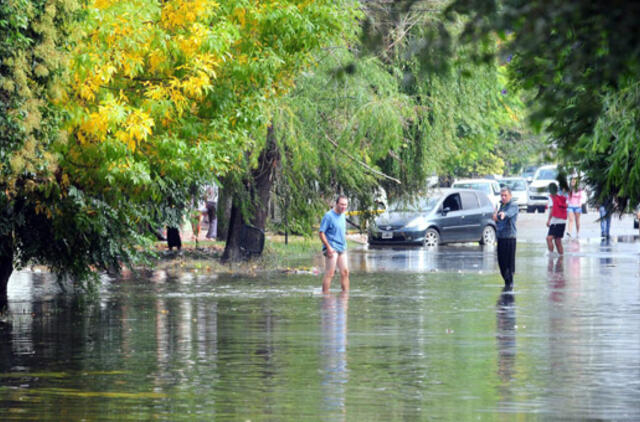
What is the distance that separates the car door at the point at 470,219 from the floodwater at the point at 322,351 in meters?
15.4

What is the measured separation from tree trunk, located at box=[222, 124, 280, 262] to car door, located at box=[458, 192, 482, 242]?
11.7 m

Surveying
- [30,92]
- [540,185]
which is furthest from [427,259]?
[540,185]

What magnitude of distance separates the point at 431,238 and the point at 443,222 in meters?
0.59

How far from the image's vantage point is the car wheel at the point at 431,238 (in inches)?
1591

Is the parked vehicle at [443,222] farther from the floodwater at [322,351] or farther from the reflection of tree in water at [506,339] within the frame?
the reflection of tree in water at [506,339]

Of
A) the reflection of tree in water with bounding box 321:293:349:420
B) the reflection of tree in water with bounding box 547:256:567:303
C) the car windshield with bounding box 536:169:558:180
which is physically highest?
the car windshield with bounding box 536:169:558:180

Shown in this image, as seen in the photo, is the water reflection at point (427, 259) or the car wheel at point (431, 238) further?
the car wheel at point (431, 238)

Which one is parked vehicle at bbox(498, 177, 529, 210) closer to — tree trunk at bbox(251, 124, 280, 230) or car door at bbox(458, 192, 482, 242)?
car door at bbox(458, 192, 482, 242)

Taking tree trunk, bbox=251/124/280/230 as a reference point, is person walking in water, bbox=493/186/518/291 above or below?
below

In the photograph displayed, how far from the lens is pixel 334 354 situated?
1415cm

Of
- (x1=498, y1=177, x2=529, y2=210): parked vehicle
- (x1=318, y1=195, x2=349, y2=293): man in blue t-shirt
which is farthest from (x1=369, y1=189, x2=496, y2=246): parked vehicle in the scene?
(x1=498, y1=177, x2=529, y2=210): parked vehicle

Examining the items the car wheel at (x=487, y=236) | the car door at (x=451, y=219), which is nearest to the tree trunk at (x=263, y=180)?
the car door at (x=451, y=219)

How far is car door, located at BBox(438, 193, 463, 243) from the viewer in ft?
133

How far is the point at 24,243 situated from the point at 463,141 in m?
21.2
